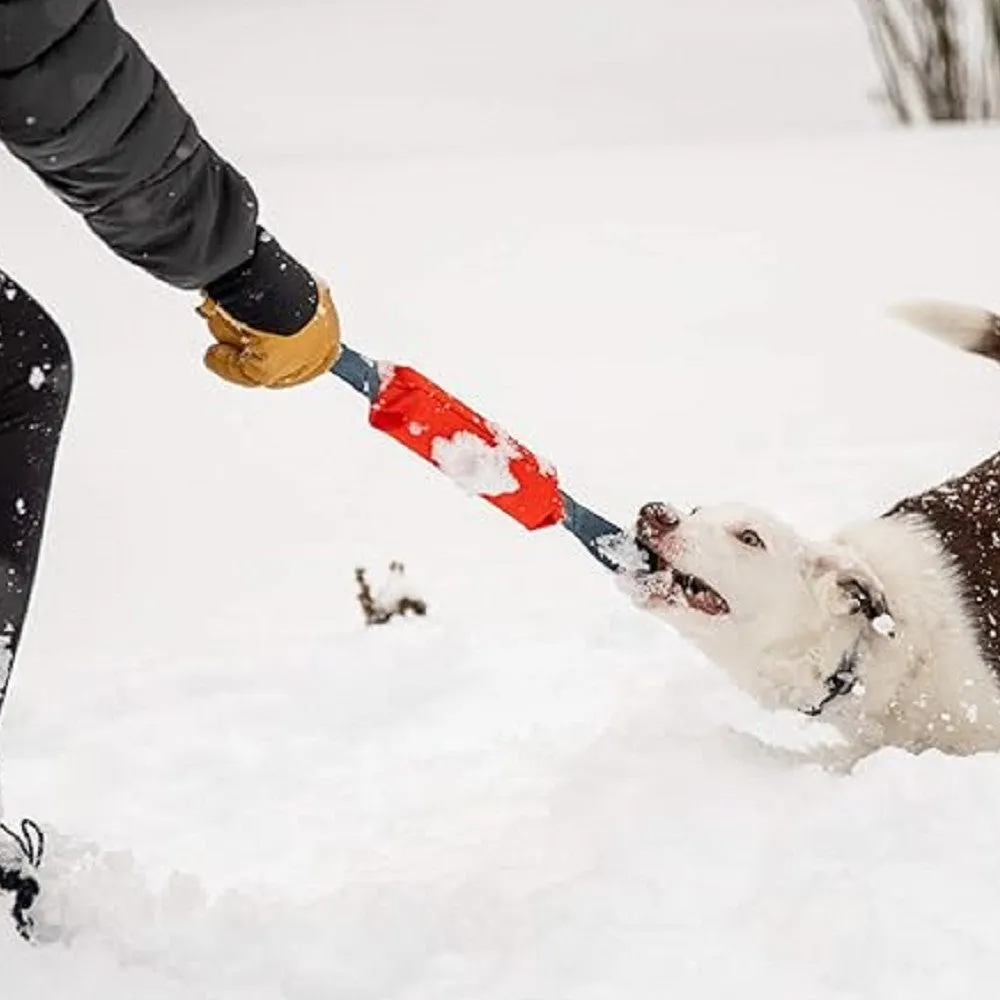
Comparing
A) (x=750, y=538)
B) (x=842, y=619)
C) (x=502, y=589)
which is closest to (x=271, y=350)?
(x=750, y=538)

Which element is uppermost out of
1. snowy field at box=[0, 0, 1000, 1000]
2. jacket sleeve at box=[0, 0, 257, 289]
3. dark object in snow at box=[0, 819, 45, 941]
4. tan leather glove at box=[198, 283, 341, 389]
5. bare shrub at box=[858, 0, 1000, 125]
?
jacket sleeve at box=[0, 0, 257, 289]

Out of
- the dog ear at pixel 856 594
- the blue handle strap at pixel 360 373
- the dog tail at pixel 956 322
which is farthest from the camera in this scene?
the dog tail at pixel 956 322

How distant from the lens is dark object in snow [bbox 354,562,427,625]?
392cm

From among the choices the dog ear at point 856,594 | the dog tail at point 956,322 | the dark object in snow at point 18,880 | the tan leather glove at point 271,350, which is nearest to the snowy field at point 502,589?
the dark object in snow at point 18,880

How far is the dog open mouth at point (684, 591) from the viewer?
3.09 m

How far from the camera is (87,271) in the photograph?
262 inches

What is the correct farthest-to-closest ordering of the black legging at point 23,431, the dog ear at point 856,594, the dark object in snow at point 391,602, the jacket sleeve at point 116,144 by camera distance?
the dark object in snow at point 391,602, the dog ear at point 856,594, the black legging at point 23,431, the jacket sleeve at point 116,144

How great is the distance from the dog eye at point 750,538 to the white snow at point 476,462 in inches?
22.8

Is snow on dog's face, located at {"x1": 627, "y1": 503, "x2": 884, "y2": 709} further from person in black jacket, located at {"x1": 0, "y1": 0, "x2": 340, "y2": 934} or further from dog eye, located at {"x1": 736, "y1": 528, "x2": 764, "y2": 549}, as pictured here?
person in black jacket, located at {"x1": 0, "y1": 0, "x2": 340, "y2": 934}

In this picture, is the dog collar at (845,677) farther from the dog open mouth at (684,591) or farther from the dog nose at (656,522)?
the dog nose at (656,522)

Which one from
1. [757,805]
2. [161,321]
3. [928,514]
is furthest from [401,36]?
[757,805]

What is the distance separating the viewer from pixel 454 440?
266 cm

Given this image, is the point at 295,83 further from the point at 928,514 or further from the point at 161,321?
the point at 928,514

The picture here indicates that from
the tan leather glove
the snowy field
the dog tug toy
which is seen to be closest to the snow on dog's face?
the snowy field
